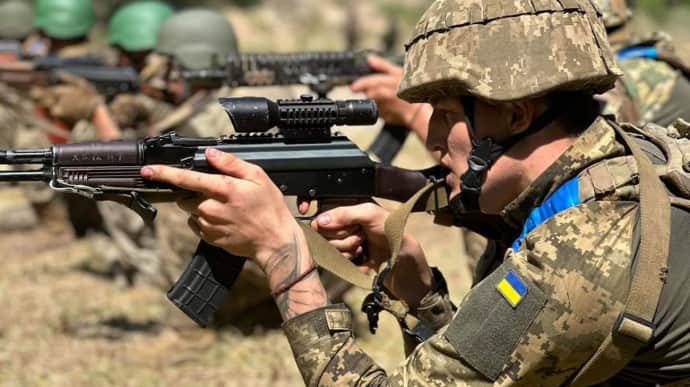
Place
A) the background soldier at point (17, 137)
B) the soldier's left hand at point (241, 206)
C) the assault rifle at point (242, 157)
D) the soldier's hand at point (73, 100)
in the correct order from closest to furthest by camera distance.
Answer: the soldier's left hand at point (241, 206), the assault rifle at point (242, 157), the soldier's hand at point (73, 100), the background soldier at point (17, 137)

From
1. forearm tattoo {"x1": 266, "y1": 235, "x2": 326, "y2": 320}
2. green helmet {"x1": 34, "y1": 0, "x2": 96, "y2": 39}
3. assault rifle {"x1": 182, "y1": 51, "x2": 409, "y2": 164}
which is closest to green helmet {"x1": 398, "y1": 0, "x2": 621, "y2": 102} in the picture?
forearm tattoo {"x1": 266, "y1": 235, "x2": 326, "y2": 320}

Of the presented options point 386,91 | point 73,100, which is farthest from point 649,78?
point 73,100

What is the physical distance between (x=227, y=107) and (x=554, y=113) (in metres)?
1.03

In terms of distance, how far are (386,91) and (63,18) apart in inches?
207

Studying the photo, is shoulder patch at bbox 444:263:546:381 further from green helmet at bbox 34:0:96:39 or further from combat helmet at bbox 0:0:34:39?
combat helmet at bbox 0:0:34:39

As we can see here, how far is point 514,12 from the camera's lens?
2.57 m

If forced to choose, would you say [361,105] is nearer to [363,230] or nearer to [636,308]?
[363,230]

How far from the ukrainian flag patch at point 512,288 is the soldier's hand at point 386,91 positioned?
267 centimetres

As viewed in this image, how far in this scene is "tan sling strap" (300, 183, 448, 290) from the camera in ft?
10.0

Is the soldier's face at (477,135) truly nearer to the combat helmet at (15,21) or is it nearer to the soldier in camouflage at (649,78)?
the soldier in camouflage at (649,78)

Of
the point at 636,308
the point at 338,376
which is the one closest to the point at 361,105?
the point at 338,376

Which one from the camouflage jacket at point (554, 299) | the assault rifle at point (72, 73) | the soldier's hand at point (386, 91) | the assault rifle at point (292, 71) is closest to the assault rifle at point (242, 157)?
the camouflage jacket at point (554, 299)

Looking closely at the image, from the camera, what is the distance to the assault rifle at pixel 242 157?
2.91 metres

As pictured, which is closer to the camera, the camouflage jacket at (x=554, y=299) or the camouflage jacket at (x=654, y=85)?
the camouflage jacket at (x=554, y=299)
